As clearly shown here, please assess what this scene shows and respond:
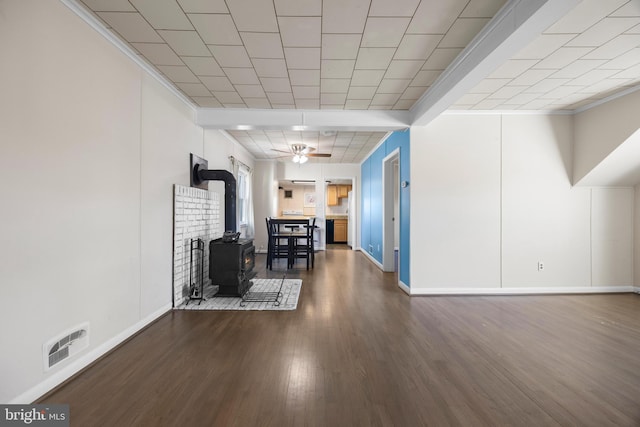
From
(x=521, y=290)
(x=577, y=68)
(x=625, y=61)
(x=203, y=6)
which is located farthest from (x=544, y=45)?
(x=521, y=290)

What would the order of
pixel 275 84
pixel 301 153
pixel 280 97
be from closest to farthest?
pixel 275 84, pixel 280 97, pixel 301 153

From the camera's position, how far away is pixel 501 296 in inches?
143

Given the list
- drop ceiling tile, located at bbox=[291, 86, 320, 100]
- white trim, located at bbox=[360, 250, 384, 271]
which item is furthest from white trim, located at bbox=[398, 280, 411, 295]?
drop ceiling tile, located at bbox=[291, 86, 320, 100]

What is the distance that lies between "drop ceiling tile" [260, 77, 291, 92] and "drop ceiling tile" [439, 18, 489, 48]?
1.51 m

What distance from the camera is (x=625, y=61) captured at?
96.3 inches

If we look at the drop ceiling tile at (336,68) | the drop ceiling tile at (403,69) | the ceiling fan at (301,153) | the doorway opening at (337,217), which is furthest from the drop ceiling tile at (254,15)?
the doorway opening at (337,217)

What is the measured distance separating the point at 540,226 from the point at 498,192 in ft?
2.43

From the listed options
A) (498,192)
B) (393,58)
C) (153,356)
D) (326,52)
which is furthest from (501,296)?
(153,356)

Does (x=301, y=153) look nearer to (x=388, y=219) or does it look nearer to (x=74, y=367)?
(x=388, y=219)

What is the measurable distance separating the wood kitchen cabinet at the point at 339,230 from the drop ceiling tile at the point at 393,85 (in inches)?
254

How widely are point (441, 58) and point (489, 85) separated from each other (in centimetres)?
92

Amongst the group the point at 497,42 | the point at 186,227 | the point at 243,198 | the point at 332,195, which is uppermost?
the point at 497,42

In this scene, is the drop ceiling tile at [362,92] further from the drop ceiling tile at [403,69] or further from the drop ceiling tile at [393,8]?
the drop ceiling tile at [393,8]

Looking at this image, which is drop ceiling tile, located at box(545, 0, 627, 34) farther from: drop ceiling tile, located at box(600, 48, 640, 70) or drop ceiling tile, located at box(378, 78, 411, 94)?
drop ceiling tile, located at box(378, 78, 411, 94)
